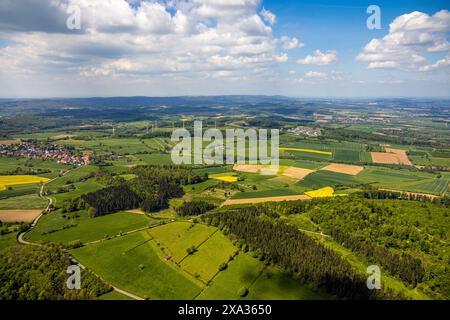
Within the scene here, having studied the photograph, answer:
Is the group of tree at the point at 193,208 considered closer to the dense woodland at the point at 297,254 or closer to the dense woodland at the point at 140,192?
the dense woodland at the point at 140,192

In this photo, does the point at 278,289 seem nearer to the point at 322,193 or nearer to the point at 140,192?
the point at 322,193

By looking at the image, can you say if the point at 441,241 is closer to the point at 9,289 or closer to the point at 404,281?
the point at 404,281

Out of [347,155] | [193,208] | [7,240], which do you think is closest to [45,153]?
[7,240]

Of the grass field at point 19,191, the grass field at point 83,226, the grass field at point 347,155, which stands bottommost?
the grass field at point 83,226

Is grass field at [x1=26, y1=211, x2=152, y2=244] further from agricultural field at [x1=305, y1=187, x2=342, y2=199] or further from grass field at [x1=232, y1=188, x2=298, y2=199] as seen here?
agricultural field at [x1=305, y1=187, x2=342, y2=199]

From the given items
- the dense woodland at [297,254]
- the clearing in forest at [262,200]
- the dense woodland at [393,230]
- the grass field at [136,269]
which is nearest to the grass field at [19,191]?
the grass field at [136,269]

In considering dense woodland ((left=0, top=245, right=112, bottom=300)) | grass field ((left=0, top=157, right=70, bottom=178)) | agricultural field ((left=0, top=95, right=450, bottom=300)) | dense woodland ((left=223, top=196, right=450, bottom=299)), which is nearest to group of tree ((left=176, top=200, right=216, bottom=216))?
agricultural field ((left=0, top=95, right=450, bottom=300))
